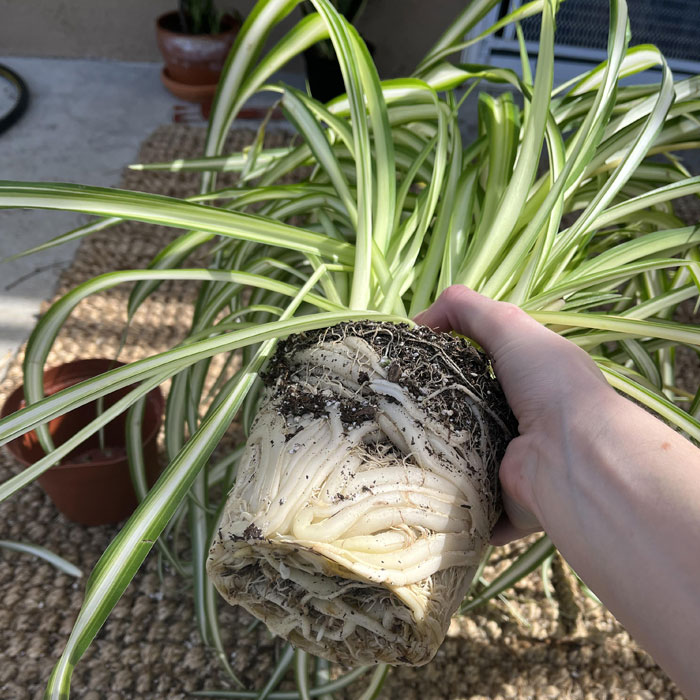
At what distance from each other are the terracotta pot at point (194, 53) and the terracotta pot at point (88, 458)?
5.45 feet

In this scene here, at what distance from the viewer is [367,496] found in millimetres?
604

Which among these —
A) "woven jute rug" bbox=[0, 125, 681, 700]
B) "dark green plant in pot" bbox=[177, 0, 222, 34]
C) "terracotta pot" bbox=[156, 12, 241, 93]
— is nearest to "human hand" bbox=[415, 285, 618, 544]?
"woven jute rug" bbox=[0, 125, 681, 700]

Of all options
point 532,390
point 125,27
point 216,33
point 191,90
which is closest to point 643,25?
point 216,33

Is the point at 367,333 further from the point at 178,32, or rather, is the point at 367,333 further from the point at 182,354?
the point at 178,32

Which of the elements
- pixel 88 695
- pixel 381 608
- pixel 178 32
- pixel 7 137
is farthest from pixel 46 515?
pixel 178 32

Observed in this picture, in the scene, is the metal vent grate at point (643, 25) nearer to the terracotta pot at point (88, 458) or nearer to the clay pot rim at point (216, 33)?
the clay pot rim at point (216, 33)

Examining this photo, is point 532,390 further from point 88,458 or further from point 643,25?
point 643,25

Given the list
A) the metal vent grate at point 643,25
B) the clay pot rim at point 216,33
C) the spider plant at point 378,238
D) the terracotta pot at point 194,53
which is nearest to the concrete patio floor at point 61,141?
the terracotta pot at point 194,53

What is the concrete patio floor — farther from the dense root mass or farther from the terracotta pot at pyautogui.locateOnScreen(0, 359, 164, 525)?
the dense root mass

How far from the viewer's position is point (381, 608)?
2.05 feet

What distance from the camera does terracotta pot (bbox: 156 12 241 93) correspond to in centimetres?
252

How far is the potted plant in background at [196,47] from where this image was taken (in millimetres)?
2527

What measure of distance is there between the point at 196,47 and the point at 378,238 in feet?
6.65

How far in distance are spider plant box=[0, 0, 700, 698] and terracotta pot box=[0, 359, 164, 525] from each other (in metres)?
0.21
